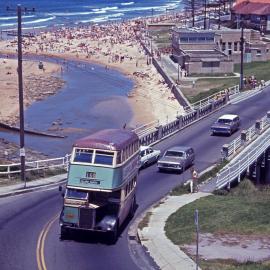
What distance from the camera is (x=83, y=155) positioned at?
1014 inches

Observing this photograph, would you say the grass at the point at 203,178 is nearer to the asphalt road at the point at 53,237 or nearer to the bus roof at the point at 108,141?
the asphalt road at the point at 53,237

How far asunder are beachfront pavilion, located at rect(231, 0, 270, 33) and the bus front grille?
279ft

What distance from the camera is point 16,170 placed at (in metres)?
37.1

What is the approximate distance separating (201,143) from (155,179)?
31.2 ft

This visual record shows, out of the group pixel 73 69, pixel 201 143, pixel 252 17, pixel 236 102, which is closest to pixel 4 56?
pixel 73 69

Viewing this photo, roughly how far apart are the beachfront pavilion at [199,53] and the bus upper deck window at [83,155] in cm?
6004

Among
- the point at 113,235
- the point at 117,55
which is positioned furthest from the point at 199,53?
the point at 113,235

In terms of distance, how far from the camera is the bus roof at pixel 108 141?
25953 mm

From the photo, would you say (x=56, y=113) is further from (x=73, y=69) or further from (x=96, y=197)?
(x=96, y=197)

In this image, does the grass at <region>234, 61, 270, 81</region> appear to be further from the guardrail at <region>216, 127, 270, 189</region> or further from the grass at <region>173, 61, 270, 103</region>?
the guardrail at <region>216, 127, 270, 189</region>

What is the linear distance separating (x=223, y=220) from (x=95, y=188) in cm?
541

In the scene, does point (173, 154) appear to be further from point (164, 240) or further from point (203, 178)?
point (164, 240)

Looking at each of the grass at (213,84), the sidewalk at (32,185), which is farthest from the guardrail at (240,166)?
the grass at (213,84)

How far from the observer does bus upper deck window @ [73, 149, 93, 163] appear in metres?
25.6
